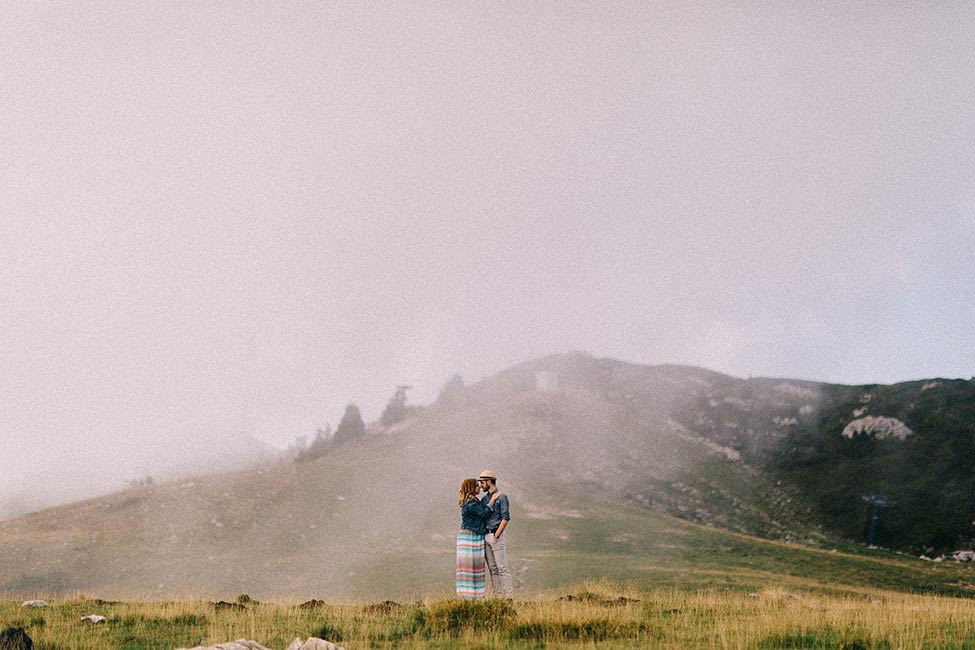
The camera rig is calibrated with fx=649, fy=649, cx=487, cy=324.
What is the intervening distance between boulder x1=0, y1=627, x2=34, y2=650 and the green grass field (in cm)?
93

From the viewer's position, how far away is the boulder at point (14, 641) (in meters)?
10.3

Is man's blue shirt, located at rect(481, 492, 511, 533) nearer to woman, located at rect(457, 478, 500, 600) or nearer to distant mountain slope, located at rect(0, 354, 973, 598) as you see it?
woman, located at rect(457, 478, 500, 600)

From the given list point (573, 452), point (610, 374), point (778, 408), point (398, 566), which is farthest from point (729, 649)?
point (610, 374)

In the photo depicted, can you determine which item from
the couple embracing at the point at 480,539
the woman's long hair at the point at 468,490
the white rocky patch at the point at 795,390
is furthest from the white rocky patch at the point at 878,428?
the woman's long hair at the point at 468,490

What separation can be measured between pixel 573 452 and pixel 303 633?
96.1m

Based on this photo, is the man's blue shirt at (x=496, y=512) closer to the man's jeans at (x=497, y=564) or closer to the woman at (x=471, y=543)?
the woman at (x=471, y=543)

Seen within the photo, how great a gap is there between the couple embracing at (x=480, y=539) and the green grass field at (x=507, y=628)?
1488 millimetres

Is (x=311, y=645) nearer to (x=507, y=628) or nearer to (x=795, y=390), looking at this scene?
(x=507, y=628)

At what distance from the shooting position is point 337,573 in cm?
4666

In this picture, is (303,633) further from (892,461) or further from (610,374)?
(610,374)

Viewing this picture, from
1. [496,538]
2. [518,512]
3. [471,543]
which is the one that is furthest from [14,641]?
[518,512]

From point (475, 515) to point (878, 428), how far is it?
121895mm

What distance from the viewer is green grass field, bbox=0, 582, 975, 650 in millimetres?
11078

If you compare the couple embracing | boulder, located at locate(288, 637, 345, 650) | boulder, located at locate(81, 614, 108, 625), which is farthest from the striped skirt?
boulder, located at locate(81, 614, 108, 625)
